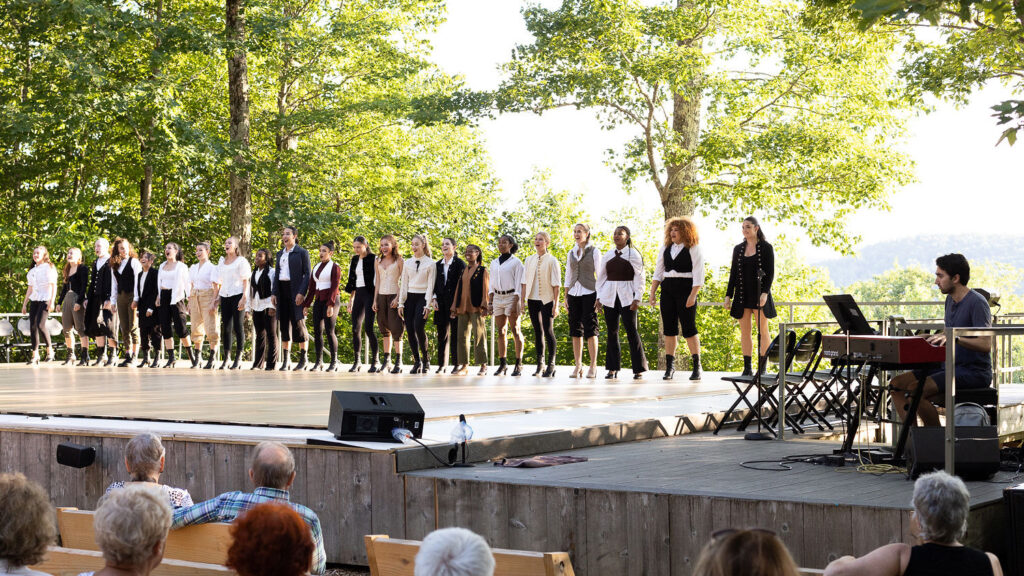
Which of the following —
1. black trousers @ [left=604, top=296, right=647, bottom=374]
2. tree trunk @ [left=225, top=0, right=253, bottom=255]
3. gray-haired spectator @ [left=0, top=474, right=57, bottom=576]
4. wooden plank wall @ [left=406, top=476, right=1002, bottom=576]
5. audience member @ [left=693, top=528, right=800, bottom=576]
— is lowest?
wooden plank wall @ [left=406, top=476, right=1002, bottom=576]

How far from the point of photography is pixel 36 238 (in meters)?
21.1

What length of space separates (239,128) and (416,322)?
9589mm

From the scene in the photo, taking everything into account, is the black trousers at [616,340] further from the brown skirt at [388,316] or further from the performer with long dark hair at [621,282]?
the brown skirt at [388,316]

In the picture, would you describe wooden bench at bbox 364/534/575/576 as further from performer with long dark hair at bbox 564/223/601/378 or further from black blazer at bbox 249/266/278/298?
black blazer at bbox 249/266/278/298

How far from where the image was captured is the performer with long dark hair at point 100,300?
1398 cm

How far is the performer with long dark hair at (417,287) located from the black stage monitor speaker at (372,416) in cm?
569

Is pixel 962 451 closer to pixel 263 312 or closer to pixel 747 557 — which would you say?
pixel 747 557

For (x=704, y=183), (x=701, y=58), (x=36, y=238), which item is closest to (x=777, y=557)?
(x=701, y=58)

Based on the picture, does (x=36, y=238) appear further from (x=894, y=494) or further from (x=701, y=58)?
(x=894, y=494)

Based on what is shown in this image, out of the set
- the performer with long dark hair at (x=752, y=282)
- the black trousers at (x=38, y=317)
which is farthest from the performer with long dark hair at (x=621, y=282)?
the black trousers at (x=38, y=317)

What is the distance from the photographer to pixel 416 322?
39.2 feet

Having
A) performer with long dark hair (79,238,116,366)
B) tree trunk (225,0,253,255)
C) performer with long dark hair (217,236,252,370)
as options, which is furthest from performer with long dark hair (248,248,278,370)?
tree trunk (225,0,253,255)

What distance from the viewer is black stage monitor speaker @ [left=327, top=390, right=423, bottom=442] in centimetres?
589

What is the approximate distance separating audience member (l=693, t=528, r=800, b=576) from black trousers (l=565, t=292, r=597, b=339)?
344 inches
